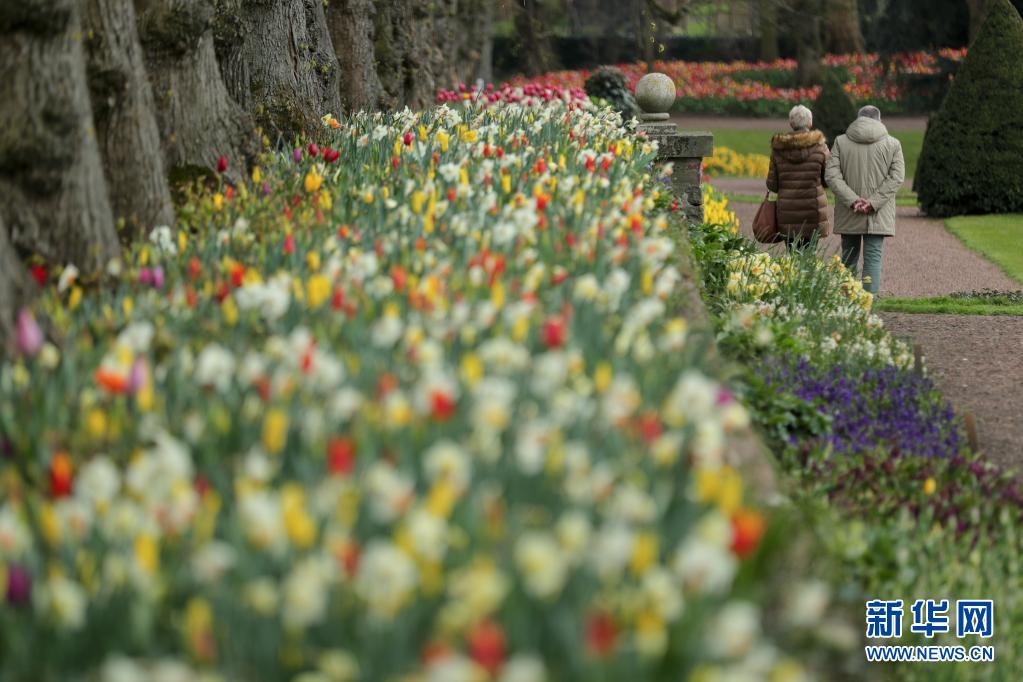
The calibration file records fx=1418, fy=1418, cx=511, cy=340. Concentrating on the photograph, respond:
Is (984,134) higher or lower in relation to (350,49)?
lower

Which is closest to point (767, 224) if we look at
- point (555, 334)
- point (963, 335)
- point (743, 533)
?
point (963, 335)

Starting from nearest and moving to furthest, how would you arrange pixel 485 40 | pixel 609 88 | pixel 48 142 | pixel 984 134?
pixel 48 142 < pixel 984 134 < pixel 609 88 < pixel 485 40

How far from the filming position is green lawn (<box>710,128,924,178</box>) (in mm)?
28641

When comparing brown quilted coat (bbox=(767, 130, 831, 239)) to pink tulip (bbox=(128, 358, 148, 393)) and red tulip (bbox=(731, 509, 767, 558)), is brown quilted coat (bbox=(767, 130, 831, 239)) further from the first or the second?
red tulip (bbox=(731, 509, 767, 558))

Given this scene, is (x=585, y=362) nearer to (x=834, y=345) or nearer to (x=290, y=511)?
(x=290, y=511)

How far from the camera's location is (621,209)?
627 centimetres

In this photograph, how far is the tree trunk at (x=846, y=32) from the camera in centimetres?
4028

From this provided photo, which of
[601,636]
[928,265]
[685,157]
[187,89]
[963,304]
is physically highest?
[187,89]

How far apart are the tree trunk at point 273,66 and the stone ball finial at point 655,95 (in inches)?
144

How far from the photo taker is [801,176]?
38.0ft

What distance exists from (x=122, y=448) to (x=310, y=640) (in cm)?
102

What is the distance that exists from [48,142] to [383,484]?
8.47ft

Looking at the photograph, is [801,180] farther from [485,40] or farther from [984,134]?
[485,40]

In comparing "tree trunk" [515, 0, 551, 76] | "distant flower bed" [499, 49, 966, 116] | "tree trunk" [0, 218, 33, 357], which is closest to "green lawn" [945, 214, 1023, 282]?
"tree trunk" [0, 218, 33, 357]
